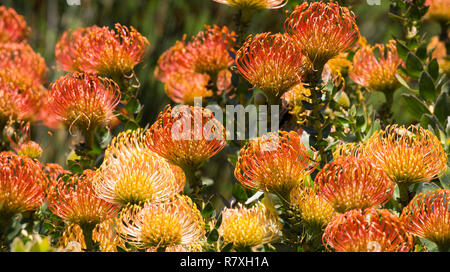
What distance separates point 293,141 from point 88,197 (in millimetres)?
160

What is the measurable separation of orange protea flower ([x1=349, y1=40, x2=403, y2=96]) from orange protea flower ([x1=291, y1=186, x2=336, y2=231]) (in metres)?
0.18

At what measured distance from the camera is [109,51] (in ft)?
1.47

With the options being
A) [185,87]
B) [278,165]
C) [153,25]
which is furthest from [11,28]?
[278,165]

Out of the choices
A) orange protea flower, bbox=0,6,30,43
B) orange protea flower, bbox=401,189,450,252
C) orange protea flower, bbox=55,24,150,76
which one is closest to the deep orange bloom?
orange protea flower, bbox=55,24,150,76

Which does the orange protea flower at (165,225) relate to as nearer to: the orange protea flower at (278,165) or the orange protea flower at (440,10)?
the orange protea flower at (278,165)

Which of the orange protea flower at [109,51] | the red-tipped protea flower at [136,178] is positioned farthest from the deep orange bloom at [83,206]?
the orange protea flower at [109,51]

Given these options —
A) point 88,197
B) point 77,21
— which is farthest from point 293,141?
point 77,21

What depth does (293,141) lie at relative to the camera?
35cm

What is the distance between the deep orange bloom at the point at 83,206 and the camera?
370mm

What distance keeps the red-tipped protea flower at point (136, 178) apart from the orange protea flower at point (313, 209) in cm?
9

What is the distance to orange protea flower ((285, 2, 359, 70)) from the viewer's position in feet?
1.17

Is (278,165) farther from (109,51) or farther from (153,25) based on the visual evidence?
(153,25)

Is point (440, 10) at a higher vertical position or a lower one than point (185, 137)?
higher

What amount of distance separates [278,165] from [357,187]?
6cm
